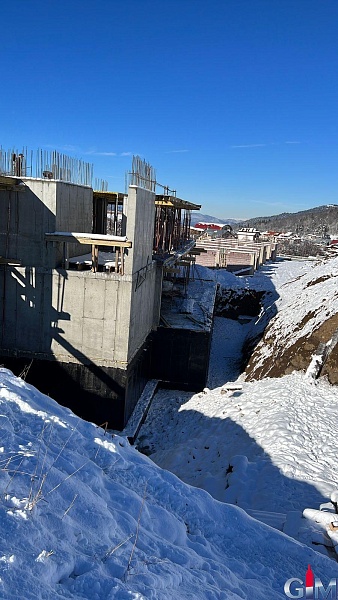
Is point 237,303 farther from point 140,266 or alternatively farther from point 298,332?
point 140,266

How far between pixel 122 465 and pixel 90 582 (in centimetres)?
235

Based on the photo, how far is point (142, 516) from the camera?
15.1ft

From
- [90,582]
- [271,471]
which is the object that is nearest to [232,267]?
[271,471]

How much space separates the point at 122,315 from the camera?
480 inches

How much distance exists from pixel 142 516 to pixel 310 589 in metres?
2.02

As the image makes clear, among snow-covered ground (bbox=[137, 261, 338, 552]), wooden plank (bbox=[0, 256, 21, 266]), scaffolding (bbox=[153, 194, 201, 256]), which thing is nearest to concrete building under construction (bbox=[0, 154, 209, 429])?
wooden plank (bbox=[0, 256, 21, 266])

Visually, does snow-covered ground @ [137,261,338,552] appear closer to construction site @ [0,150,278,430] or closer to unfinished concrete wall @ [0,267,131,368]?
construction site @ [0,150,278,430]

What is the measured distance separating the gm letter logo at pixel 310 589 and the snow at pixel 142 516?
72 mm

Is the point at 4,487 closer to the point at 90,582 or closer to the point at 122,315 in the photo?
the point at 90,582

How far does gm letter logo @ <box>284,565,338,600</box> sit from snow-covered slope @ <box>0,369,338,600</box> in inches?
4.1

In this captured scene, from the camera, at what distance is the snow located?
330 centimetres

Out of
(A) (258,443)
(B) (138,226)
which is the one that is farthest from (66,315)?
(A) (258,443)

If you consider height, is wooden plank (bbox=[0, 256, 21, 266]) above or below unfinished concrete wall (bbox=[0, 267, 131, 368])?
above

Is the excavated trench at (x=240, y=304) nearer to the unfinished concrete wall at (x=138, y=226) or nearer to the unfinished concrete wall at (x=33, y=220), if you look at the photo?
the unfinished concrete wall at (x=138, y=226)
